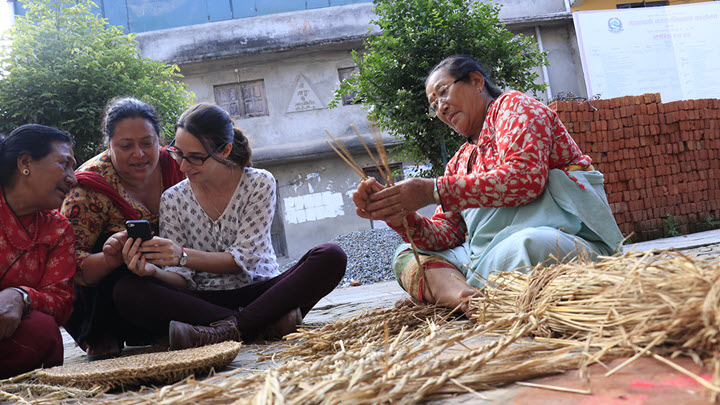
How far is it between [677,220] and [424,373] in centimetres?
712

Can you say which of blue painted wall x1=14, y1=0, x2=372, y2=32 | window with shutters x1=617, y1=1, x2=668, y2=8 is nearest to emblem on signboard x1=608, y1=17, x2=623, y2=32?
window with shutters x1=617, y1=1, x2=668, y2=8

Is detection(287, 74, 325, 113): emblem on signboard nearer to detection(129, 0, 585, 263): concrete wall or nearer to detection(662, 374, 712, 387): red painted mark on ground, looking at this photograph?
detection(129, 0, 585, 263): concrete wall

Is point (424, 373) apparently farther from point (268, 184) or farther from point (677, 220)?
point (677, 220)

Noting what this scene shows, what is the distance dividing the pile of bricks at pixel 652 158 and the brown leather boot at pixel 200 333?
531 centimetres

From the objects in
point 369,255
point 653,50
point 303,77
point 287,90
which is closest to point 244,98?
point 287,90

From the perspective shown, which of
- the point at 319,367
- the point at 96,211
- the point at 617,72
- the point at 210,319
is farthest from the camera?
the point at 617,72

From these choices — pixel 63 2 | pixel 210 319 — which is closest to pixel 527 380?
pixel 210 319

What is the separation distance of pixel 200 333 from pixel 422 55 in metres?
4.38

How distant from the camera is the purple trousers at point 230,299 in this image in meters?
2.40

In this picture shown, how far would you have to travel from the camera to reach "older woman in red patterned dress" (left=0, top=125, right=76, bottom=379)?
227 cm

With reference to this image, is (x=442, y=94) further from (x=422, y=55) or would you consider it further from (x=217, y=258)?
(x=422, y=55)

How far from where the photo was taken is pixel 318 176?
41.5 feet

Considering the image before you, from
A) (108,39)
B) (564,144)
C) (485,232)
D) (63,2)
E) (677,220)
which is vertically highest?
(63,2)

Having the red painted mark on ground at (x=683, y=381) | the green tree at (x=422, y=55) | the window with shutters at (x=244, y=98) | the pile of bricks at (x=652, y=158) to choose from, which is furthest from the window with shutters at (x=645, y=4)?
the red painted mark on ground at (x=683, y=381)
